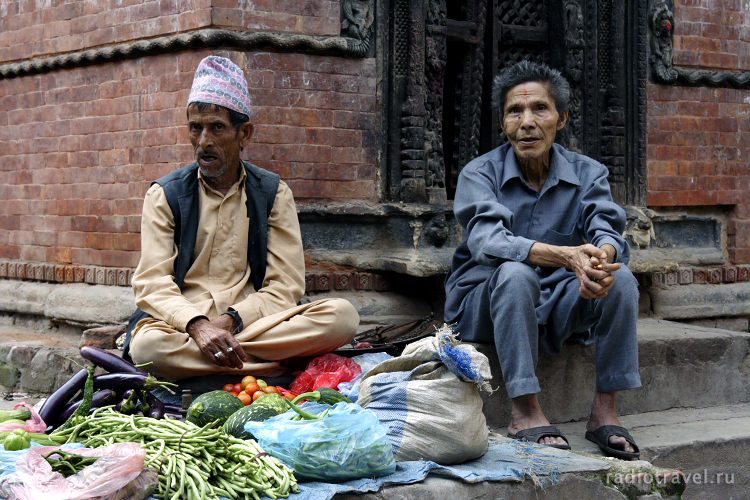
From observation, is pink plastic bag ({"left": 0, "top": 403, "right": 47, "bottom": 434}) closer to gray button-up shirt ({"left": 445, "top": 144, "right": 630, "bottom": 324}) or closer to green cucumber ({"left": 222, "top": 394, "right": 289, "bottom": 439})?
green cucumber ({"left": 222, "top": 394, "right": 289, "bottom": 439})

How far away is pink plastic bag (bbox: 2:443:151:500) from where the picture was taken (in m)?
2.69

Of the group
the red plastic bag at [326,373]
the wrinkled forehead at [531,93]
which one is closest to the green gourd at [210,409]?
the red plastic bag at [326,373]

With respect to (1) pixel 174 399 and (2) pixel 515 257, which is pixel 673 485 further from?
(1) pixel 174 399

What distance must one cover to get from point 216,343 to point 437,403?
3.89 ft

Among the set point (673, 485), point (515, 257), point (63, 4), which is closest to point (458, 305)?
point (515, 257)

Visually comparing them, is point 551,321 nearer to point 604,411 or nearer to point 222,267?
point 604,411

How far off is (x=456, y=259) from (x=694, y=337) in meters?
1.58

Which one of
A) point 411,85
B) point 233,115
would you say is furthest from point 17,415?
point 411,85

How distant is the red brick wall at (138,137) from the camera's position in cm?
546

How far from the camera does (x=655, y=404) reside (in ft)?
16.4

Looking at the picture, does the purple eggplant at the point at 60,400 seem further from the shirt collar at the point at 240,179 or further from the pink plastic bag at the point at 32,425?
the shirt collar at the point at 240,179

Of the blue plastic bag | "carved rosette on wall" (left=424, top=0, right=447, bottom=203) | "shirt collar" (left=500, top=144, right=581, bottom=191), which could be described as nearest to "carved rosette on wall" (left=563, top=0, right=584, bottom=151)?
"carved rosette on wall" (left=424, top=0, right=447, bottom=203)

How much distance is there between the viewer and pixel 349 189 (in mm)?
5707

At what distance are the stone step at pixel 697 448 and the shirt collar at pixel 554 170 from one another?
1.24 metres
